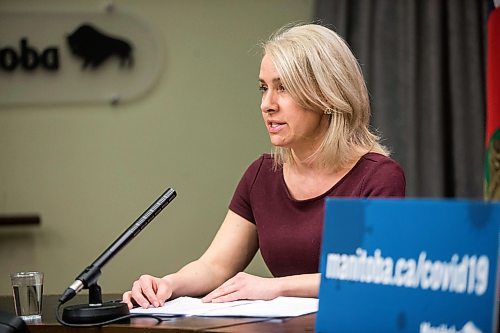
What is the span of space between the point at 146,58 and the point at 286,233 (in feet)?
5.74

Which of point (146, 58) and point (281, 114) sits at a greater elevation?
point (146, 58)

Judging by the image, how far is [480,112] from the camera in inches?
139

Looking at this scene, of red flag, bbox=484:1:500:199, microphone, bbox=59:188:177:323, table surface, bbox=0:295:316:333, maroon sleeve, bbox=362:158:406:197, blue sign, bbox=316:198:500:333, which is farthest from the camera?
red flag, bbox=484:1:500:199

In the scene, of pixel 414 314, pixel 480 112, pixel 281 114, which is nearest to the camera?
pixel 414 314

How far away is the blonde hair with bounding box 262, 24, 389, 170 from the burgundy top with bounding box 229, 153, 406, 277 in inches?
2.6

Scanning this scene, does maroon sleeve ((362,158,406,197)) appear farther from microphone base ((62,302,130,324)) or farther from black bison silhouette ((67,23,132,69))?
black bison silhouette ((67,23,132,69))

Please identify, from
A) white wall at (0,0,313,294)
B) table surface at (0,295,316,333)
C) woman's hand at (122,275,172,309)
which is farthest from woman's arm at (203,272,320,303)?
white wall at (0,0,313,294)

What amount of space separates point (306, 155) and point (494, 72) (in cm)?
93

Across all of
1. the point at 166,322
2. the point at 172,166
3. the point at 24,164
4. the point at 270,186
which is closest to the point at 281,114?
the point at 270,186

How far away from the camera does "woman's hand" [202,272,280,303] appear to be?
6.48ft

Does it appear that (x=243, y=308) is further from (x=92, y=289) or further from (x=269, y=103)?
(x=269, y=103)

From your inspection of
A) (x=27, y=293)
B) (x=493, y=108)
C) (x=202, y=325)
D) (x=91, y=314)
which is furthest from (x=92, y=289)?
(x=493, y=108)

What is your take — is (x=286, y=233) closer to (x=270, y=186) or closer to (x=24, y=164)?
(x=270, y=186)

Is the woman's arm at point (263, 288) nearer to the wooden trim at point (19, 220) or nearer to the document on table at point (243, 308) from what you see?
the document on table at point (243, 308)
